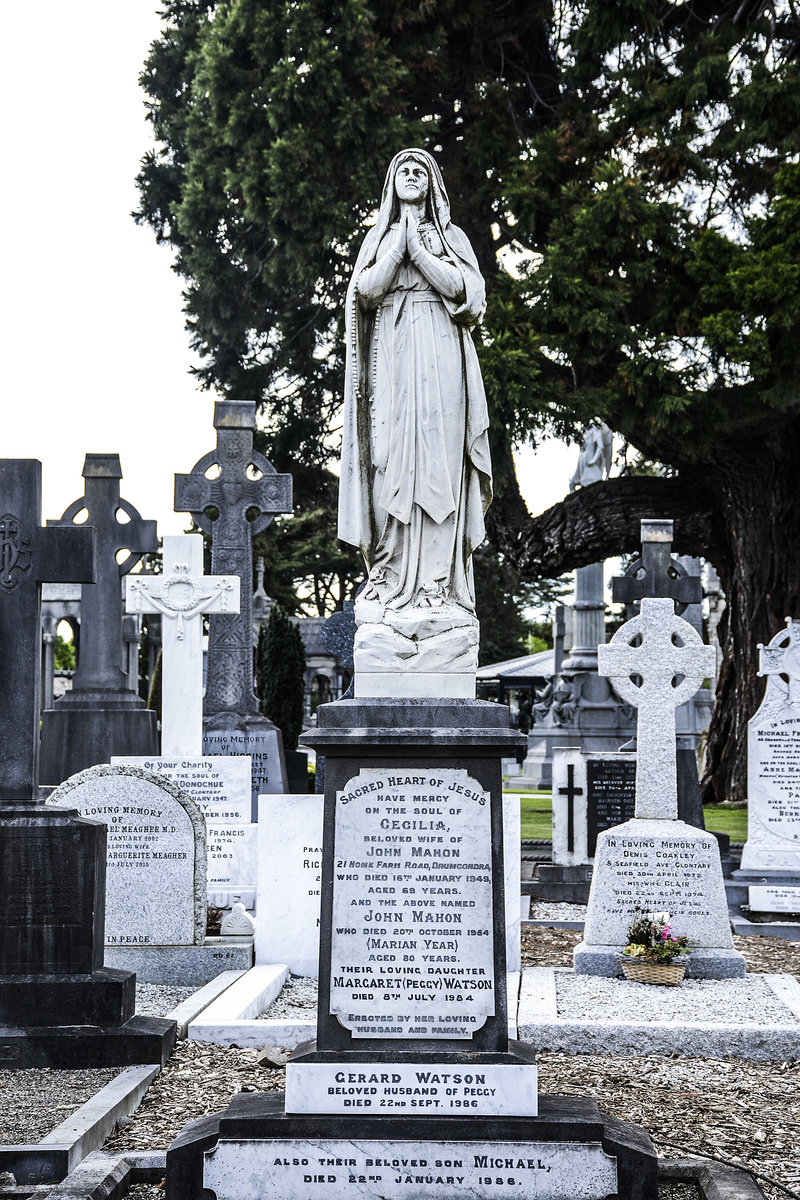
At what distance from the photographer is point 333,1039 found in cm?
452

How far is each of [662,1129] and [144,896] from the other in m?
3.84

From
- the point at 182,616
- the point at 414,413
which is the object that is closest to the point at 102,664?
the point at 182,616

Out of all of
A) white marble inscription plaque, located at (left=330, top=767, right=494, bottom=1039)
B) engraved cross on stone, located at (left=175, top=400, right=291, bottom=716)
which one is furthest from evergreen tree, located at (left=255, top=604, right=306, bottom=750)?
white marble inscription plaque, located at (left=330, top=767, right=494, bottom=1039)

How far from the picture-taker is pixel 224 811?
10383mm

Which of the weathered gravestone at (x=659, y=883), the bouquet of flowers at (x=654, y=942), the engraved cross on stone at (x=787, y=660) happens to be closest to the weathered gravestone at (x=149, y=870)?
the weathered gravestone at (x=659, y=883)

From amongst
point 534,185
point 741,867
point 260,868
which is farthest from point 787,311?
point 260,868

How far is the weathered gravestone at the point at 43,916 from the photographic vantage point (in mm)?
5934

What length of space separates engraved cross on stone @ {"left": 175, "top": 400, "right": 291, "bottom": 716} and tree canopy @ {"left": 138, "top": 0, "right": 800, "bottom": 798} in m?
2.78

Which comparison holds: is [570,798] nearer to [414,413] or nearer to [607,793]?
[607,793]

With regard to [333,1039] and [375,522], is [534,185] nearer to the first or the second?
[375,522]

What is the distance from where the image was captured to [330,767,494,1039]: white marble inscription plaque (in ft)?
14.9

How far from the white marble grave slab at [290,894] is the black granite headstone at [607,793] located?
14.2 ft

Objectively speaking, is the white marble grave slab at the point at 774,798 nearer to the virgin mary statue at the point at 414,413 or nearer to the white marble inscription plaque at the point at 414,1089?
the virgin mary statue at the point at 414,413

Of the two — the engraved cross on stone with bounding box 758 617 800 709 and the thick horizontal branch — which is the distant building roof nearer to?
the thick horizontal branch
